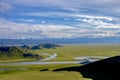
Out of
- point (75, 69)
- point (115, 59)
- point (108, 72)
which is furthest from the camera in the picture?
point (75, 69)

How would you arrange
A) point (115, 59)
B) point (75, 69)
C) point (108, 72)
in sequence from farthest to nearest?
point (75, 69), point (115, 59), point (108, 72)

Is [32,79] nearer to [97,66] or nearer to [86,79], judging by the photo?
[86,79]

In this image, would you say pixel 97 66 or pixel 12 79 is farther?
pixel 97 66

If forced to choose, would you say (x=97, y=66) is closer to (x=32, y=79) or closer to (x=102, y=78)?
(x=102, y=78)

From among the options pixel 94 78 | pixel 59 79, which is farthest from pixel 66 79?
pixel 94 78

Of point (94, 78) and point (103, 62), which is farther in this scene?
point (103, 62)

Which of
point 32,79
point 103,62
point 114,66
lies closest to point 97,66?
point 103,62

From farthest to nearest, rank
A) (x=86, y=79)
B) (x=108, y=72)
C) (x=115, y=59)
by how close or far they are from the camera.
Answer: (x=115, y=59) → (x=108, y=72) → (x=86, y=79)

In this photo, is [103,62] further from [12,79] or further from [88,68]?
[12,79]

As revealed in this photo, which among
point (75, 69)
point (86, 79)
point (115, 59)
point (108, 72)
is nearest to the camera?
point (86, 79)
